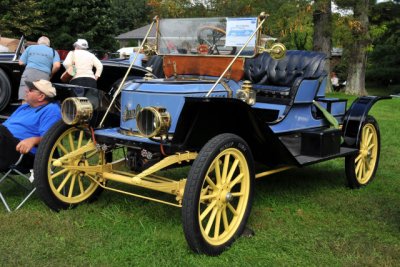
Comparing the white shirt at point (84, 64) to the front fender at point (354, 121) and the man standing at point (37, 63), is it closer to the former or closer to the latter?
the man standing at point (37, 63)

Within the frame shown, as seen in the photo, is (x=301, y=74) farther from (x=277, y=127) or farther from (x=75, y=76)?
(x=75, y=76)

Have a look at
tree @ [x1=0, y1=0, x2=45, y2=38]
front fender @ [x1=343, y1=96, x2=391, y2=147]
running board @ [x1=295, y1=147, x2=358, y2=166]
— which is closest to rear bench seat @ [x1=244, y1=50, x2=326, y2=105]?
front fender @ [x1=343, y1=96, x2=391, y2=147]

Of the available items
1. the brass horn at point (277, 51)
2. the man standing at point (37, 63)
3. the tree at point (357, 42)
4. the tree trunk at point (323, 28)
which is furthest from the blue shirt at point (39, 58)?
the tree at point (357, 42)

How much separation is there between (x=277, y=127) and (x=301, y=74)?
1.15 meters

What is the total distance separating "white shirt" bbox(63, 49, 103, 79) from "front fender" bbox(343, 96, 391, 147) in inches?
149

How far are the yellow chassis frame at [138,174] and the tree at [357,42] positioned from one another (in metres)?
12.9

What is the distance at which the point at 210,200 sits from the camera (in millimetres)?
3547

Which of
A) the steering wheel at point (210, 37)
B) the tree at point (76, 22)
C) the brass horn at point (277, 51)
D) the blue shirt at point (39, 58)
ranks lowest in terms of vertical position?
the blue shirt at point (39, 58)

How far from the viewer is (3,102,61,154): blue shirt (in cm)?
448

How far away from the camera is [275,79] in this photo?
564 centimetres

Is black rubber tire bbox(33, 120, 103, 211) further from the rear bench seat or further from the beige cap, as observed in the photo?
the rear bench seat

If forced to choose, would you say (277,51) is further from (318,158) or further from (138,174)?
(138,174)

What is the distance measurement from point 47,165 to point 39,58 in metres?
3.53

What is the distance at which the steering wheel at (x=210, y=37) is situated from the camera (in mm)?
4527
